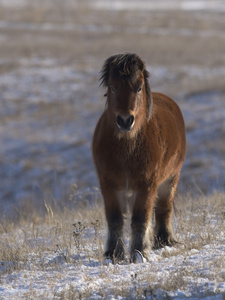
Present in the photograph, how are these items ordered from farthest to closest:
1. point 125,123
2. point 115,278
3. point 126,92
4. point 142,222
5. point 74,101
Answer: point 74,101 → point 142,222 → point 126,92 → point 125,123 → point 115,278

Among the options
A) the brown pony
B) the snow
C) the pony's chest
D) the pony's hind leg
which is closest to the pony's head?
the brown pony

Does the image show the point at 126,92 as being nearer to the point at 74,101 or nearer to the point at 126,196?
the point at 126,196

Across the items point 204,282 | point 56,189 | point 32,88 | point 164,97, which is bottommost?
point 56,189

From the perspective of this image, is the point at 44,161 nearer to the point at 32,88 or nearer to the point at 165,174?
the point at 32,88

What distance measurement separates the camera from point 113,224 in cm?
488

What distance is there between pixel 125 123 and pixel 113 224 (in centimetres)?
111

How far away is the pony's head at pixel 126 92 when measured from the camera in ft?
14.4

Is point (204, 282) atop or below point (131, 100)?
below

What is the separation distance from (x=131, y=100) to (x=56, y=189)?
8413 mm

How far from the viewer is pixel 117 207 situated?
4.83m

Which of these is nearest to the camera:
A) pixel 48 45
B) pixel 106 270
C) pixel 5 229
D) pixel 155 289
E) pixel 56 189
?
pixel 155 289

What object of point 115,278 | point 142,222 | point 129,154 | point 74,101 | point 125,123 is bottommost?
point 74,101

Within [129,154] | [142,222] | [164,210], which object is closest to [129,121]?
[129,154]

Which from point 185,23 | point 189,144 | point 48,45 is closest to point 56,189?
point 189,144
